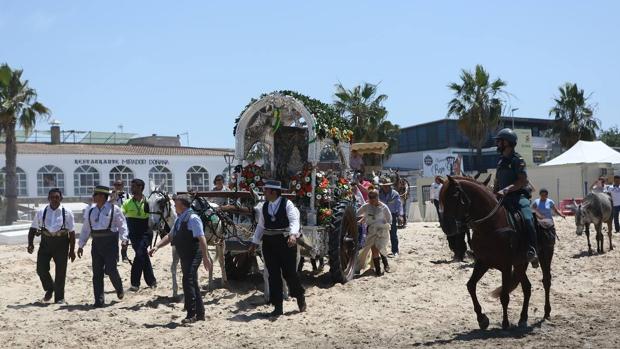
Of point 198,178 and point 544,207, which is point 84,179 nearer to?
point 198,178

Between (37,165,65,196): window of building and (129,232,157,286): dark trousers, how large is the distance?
113 feet

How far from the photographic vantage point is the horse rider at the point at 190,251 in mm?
9453

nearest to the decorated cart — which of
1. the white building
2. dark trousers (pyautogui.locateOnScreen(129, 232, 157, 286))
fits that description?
dark trousers (pyautogui.locateOnScreen(129, 232, 157, 286))

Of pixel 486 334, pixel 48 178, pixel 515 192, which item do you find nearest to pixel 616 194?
pixel 515 192

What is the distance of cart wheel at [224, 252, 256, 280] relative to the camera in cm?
1280

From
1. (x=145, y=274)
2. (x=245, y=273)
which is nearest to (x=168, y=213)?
(x=145, y=274)

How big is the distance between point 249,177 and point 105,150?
37.2m

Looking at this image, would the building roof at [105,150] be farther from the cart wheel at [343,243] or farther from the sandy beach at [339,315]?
the sandy beach at [339,315]

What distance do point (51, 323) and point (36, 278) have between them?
4.73m

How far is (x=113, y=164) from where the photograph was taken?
46.5 meters

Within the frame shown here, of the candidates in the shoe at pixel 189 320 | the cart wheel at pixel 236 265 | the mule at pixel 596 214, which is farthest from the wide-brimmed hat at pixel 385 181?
the shoe at pixel 189 320

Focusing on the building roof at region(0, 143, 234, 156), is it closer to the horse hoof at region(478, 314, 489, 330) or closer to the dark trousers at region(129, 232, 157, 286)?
the dark trousers at region(129, 232, 157, 286)

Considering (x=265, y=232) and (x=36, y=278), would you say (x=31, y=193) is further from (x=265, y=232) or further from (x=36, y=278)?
(x=265, y=232)

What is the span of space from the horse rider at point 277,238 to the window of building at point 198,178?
3964 cm
